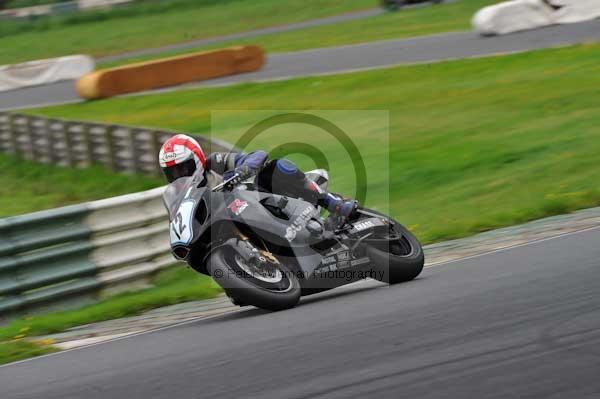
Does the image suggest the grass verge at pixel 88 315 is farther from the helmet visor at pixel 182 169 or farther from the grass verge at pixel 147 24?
the grass verge at pixel 147 24

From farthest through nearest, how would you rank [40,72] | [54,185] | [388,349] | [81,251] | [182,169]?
[40,72] → [54,185] → [81,251] → [182,169] → [388,349]

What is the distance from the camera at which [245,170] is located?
7477 millimetres

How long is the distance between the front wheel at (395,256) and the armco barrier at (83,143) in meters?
5.49

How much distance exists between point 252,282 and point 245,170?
85cm

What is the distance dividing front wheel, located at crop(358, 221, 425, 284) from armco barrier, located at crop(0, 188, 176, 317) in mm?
3117

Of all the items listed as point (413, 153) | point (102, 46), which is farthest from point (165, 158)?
point (102, 46)

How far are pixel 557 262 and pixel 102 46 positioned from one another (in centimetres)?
3387

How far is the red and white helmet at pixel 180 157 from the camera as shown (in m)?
7.52

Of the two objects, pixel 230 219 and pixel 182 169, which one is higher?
pixel 182 169

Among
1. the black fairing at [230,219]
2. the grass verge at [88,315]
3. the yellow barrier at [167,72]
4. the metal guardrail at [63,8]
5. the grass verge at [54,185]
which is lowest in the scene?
the metal guardrail at [63,8]

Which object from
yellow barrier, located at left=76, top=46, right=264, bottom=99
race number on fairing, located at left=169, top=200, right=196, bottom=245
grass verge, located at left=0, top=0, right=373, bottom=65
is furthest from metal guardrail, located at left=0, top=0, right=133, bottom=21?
race number on fairing, located at left=169, top=200, right=196, bottom=245

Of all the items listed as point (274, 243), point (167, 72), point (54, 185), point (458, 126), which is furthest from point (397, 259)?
point (167, 72)

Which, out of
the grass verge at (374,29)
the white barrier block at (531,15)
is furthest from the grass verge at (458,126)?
the grass verge at (374,29)

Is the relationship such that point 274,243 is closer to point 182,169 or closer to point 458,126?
point 182,169
